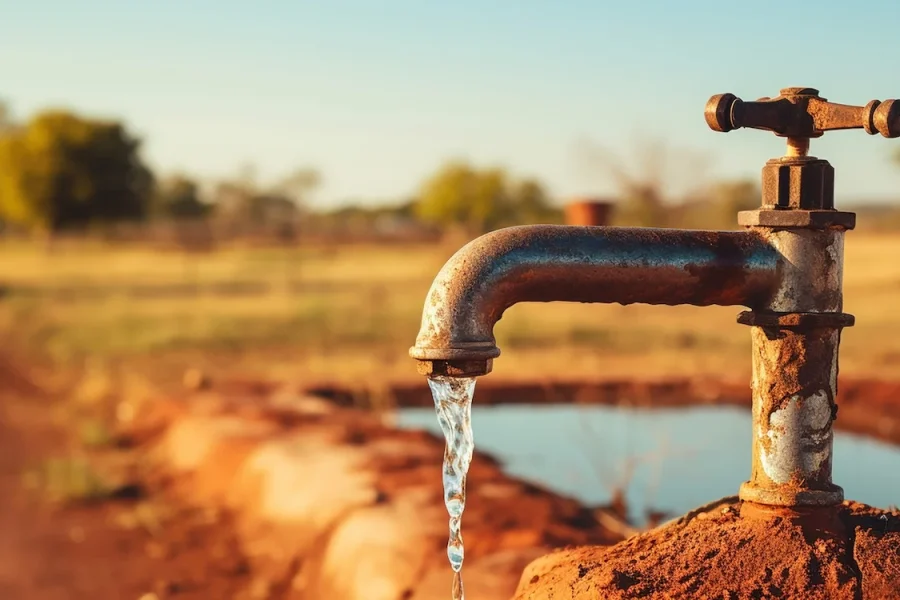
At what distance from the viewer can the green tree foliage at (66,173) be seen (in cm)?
3094

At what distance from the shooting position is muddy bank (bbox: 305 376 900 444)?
7523 mm

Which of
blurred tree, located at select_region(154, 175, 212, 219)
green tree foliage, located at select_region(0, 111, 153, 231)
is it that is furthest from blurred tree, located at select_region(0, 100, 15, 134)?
green tree foliage, located at select_region(0, 111, 153, 231)

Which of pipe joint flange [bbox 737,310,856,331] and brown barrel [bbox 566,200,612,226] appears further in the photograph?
brown barrel [bbox 566,200,612,226]

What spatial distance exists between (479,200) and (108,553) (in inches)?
1212

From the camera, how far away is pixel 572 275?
1.81 meters

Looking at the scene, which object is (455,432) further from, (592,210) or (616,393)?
(592,210)

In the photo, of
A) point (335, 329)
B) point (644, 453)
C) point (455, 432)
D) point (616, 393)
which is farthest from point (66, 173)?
point (455, 432)

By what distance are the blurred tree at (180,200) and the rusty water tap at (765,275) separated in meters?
46.4

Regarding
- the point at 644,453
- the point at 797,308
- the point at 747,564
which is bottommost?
the point at 644,453

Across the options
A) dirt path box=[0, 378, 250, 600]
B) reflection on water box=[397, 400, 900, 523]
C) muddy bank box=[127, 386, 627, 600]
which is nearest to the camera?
muddy bank box=[127, 386, 627, 600]

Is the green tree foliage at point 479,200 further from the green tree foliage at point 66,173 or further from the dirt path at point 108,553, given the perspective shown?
the dirt path at point 108,553

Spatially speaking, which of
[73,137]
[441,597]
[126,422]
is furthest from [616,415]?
[73,137]

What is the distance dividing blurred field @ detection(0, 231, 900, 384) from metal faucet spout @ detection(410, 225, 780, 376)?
643 cm

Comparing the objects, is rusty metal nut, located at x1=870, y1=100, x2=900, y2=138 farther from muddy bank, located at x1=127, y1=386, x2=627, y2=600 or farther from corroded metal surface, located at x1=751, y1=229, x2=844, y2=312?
muddy bank, located at x1=127, y1=386, x2=627, y2=600
